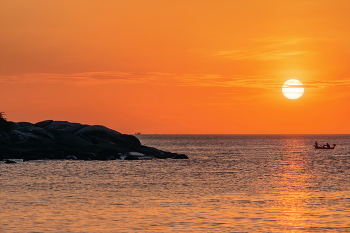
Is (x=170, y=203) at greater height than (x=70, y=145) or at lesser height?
lesser

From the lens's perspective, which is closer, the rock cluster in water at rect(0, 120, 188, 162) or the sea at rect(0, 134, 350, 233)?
the sea at rect(0, 134, 350, 233)

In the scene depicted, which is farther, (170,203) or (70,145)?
(70,145)

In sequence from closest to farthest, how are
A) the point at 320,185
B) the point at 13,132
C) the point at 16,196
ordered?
the point at 16,196 < the point at 320,185 < the point at 13,132

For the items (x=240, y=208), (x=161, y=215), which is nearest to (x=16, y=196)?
(x=161, y=215)

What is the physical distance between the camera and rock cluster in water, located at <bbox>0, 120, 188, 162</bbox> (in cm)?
9194

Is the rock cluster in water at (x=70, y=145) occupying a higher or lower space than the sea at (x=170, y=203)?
higher

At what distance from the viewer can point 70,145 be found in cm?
10081

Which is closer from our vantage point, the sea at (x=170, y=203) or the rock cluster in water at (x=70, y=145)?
the sea at (x=170, y=203)

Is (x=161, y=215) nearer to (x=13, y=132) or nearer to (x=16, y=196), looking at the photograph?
(x=16, y=196)

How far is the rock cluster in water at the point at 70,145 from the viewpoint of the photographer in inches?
3620

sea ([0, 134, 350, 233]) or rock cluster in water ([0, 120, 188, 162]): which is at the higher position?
rock cluster in water ([0, 120, 188, 162])

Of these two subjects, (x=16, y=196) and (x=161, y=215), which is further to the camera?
(x=16, y=196)

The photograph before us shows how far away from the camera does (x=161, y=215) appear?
3434cm

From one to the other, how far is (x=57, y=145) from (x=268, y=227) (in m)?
73.4
